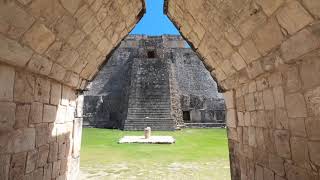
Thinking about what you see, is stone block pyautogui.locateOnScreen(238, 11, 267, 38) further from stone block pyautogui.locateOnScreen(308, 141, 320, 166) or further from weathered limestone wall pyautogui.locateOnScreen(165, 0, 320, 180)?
stone block pyautogui.locateOnScreen(308, 141, 320, 166)

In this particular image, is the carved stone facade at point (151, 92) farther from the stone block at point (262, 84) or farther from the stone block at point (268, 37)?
the stone block at point (268, 37)

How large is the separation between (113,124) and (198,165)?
53.6ft

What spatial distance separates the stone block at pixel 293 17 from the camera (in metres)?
2.14

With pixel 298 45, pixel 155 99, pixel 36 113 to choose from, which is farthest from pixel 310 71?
pixel 155 99

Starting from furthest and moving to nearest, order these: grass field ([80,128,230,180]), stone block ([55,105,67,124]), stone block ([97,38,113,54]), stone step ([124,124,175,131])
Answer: stone step ([124,124,175,131]) → grass field ([80,128,230,180]) → stone block ([97,38,113,54]) → stone block ([55,105,67,124])

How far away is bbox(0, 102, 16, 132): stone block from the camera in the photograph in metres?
2.47

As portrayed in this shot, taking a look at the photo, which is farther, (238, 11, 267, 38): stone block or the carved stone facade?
the carved stone facade

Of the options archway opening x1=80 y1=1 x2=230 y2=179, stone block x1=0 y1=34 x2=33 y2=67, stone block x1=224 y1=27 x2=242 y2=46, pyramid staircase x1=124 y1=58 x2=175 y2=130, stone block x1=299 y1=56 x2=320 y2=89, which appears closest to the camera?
stone block x1=299 y1=56 x2=320 y2=89

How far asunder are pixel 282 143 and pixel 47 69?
3099mm

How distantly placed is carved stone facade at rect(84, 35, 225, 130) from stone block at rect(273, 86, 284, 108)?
15.9 metres

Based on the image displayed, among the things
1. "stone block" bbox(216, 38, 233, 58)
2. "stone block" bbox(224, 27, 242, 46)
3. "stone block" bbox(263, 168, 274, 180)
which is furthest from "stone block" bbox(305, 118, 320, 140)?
"stone block" bbox(216, 38, 233, 58)

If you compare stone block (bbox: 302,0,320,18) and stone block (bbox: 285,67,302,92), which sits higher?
stone block (bbox: 302,0,320,18)

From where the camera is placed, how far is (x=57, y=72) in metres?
3.64

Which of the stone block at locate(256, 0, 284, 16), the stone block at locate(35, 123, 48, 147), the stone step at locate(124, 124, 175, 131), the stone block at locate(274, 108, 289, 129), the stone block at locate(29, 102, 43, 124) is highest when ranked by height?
the stone block at locate(256, 0, 284, 16)
